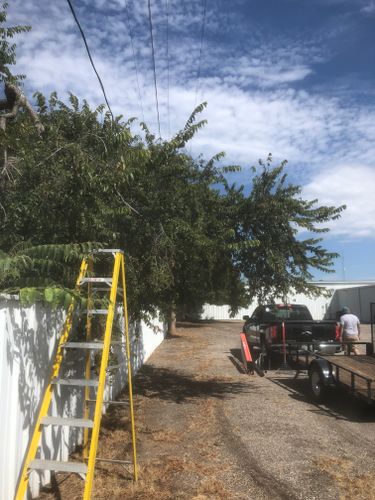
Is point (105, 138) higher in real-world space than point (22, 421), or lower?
higher

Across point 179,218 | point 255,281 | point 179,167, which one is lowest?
point 255,281

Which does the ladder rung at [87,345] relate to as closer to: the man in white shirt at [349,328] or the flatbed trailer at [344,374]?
the flatbed trailer at [344,374]

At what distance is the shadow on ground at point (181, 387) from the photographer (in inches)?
414

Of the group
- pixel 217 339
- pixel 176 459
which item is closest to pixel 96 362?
pixel 176 459

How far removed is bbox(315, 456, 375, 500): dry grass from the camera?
5.14 m

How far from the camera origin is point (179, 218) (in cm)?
820

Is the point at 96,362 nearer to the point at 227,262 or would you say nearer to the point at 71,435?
the point at 71,435

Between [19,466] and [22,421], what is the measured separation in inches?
15.5

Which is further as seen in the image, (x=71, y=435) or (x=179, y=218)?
(x=179, y=218)

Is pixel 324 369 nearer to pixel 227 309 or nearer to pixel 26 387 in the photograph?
pixel 26 387

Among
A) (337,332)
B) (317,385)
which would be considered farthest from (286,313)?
(317,385)

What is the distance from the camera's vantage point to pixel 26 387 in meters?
4.75

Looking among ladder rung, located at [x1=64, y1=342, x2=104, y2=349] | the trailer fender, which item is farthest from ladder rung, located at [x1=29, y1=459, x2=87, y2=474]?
the trailer fender

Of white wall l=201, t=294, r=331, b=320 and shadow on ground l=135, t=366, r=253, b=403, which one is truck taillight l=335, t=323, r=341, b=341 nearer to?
shadow on ground l=135, t=366, r=253, b=403
